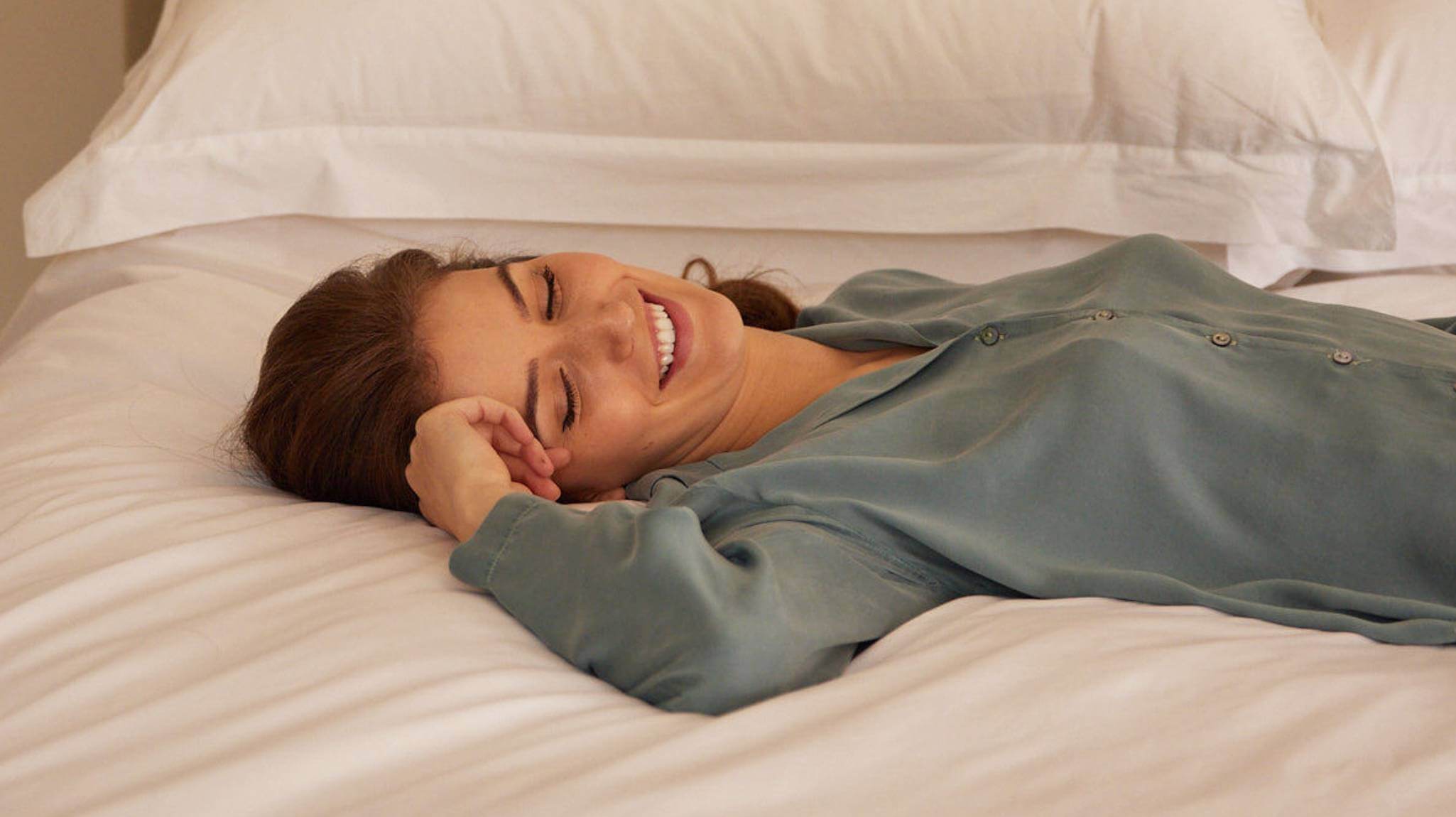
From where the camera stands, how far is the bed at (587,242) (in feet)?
2.33

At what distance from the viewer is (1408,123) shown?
5.21 ft

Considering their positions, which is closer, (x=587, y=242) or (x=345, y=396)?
(x=345, y=396)

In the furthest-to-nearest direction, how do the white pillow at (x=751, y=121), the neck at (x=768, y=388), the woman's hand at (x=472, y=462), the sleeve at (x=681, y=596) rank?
1. the white pillow at (x=751, y=121)
2. the neck at (x=768, y=388)
3. the woman's hand at (x=472, y=462)
4. the sleeve at (x=681, y=596)

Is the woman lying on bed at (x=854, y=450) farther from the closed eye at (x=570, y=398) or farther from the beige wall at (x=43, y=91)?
the beige wall at (x=43, y=91)

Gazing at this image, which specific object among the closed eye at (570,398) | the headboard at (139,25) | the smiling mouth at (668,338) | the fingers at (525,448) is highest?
the headboard at (139,25)

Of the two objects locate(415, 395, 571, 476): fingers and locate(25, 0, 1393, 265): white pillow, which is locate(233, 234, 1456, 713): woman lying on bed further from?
locate(25, 0, 1393, 265): white pillow

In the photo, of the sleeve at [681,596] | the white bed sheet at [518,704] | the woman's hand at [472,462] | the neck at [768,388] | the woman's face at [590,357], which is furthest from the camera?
the neck at [768,388]

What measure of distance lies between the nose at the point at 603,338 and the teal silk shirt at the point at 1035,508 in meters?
0.12

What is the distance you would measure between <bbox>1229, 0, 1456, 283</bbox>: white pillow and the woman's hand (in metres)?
0.99

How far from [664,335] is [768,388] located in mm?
136

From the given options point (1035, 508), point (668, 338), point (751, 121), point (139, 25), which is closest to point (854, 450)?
point (1035, 508)

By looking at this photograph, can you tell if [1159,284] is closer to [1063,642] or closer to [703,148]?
[1063,642]

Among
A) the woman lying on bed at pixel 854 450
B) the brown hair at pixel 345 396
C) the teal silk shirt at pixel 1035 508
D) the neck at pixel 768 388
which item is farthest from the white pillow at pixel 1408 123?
the brown hair at pixel 345 396

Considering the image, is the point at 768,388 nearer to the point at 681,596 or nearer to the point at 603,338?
the point at 603,338
